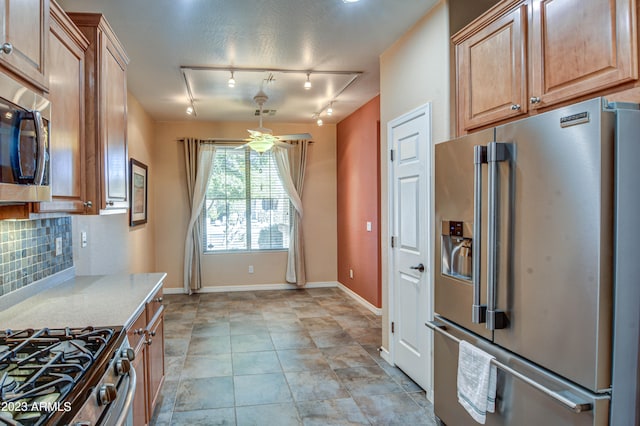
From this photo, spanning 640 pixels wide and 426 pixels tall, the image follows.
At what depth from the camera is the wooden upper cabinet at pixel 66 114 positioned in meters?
1.85

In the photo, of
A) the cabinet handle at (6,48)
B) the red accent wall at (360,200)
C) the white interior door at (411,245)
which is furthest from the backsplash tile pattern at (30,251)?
the red accent wall at (360,200)

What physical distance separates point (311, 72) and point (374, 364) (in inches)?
112

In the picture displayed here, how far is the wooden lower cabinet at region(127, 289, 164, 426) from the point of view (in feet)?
6.70

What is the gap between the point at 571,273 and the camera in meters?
1.39

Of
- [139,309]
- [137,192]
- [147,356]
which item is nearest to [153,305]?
[147,356]

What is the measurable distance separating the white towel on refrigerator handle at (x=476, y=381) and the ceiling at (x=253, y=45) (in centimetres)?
223

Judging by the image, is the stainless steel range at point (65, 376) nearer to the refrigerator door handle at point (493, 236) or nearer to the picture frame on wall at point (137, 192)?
the refrigerator door handle at point (493, 236)

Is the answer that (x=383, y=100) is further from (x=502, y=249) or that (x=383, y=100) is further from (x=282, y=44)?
(x=502, y=249)

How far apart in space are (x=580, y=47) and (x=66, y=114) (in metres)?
2.33

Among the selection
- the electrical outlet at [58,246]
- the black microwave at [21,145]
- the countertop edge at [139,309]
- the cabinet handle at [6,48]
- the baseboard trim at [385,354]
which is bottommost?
the baseboard trim at [385,354]

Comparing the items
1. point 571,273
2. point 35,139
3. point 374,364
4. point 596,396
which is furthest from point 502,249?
point 374,364

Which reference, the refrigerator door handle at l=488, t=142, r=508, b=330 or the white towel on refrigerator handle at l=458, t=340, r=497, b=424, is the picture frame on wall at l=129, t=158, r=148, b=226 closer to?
the white towel on refrigerator handle at l=458, t=340, r=497, b=424

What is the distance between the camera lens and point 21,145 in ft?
4.57

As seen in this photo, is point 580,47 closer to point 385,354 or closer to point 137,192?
point 385,354
